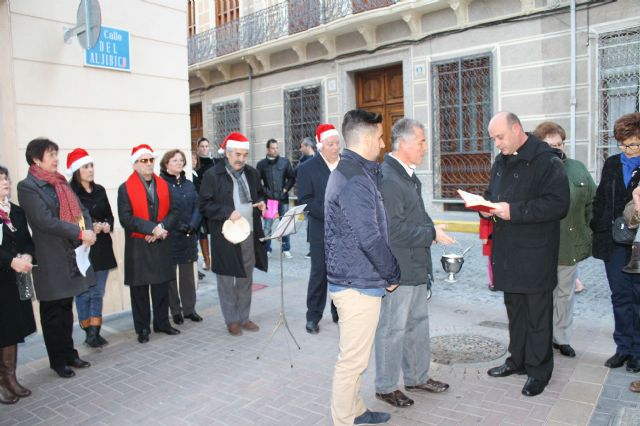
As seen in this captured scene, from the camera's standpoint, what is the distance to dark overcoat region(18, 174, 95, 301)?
4.62 metres

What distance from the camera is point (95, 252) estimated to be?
215 inches

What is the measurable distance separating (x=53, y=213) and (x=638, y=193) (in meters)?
4.48

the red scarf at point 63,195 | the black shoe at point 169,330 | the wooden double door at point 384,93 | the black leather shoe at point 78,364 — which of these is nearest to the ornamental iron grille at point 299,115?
the wooden double door at point 384,93

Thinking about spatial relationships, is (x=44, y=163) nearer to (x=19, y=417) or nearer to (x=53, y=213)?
(x=53, y=213)

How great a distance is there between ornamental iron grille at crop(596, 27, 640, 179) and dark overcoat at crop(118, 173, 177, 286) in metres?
8.74

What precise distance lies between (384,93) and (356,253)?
12321 mm

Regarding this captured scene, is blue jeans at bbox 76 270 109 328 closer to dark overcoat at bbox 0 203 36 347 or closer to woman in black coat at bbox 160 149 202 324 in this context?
woman in black coat at bbox 160 149 202 324

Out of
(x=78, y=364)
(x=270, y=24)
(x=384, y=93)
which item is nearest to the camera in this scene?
(x=78, y=364)

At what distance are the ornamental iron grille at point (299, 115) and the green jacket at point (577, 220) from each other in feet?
37.7

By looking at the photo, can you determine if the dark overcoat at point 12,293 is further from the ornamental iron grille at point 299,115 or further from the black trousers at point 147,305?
the ornamental iron grille at point 299,115

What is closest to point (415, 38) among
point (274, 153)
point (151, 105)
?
point (274, 153)

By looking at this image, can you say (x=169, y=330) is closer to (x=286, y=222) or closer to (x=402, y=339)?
(x=286, y=222)

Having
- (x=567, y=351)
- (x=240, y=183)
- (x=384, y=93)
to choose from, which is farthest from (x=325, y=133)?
(x=384, y=93)

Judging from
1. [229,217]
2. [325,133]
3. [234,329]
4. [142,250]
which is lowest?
[234,329]
